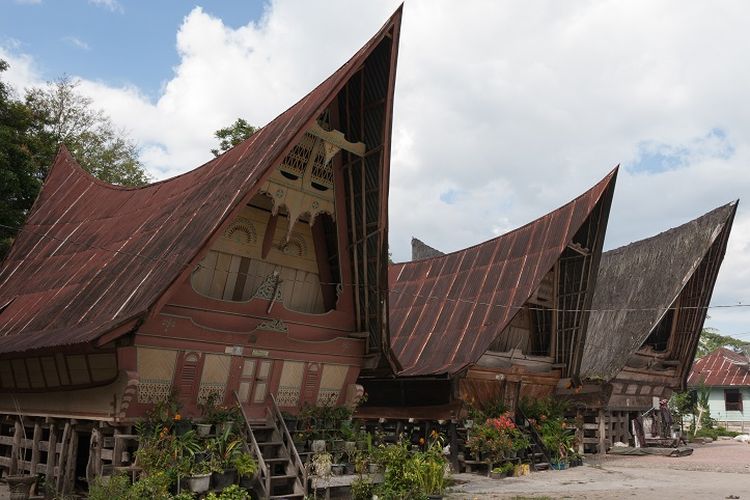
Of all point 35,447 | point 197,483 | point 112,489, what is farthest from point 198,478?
point 35,447

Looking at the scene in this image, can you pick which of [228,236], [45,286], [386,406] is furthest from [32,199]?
[386,406]

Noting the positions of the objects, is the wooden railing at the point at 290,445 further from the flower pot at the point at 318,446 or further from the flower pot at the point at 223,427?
the flower pot at the point at 223,427

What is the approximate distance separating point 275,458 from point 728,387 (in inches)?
1518

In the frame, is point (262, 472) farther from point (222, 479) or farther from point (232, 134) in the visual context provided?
point (232, 134)

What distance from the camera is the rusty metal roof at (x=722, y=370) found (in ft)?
136

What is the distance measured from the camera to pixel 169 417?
11750 mm

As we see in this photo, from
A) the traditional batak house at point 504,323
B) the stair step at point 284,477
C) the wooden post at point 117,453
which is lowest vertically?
the stair step at point 284,477

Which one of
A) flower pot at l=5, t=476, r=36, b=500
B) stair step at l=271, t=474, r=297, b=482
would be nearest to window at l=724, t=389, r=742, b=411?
stair step at l=271, t=474, r=297, b=482

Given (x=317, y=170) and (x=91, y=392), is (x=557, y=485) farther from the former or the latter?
(x=91, y=392)

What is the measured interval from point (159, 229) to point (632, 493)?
11297mm

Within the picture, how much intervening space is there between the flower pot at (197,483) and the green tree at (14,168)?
41.1 feet

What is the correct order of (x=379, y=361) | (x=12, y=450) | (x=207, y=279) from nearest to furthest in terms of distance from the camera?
(x=207, y=279) → (x=12, y=450) → (x=379, y=361)

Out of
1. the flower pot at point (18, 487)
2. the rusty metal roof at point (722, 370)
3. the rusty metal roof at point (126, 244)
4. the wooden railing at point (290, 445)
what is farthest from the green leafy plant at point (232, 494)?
the rusty metal roof at point (722, 370)

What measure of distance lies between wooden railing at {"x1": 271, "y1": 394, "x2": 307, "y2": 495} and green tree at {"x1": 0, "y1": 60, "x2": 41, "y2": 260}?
11064 millimetres
